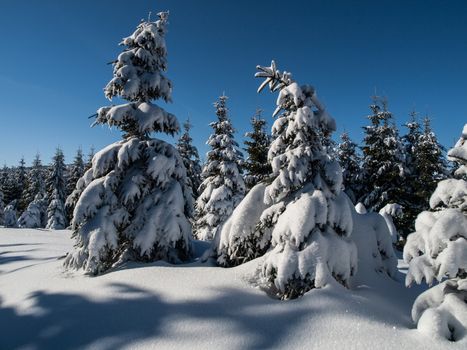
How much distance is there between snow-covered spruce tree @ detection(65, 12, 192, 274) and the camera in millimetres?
9336

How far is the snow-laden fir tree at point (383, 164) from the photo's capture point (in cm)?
2412

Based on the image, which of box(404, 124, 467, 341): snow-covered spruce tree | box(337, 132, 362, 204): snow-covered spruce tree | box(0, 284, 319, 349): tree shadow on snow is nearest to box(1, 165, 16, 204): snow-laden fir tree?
box(337, 132, 362, 204): snow-covered spruce tree

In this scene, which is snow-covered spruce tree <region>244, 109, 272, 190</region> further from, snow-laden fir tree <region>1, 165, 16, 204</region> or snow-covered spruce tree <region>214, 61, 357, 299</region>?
snow-laden fir tree <region>1, 165, 16, 204</region>

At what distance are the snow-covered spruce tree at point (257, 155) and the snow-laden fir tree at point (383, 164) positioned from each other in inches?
349

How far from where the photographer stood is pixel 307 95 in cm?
826

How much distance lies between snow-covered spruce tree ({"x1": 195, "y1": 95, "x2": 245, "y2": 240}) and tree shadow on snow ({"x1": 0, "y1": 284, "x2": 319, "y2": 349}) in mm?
15138

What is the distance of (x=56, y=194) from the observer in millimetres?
43156

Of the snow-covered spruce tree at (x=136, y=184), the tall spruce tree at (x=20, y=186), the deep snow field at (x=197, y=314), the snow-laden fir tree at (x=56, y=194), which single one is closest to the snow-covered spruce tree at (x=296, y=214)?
the deep snow field at (x=197, y=314)

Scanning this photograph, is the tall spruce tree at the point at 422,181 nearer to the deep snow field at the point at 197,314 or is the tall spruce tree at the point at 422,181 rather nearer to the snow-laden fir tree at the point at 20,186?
the deep snow field at the point at 197,314

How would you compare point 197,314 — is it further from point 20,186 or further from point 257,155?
point 20,186

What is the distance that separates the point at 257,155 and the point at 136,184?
13.8m

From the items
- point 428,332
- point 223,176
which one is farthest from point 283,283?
point 223,176

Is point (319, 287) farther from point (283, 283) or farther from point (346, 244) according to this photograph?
point (346, 244)

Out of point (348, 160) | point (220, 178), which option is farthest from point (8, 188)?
point (348, 160)
